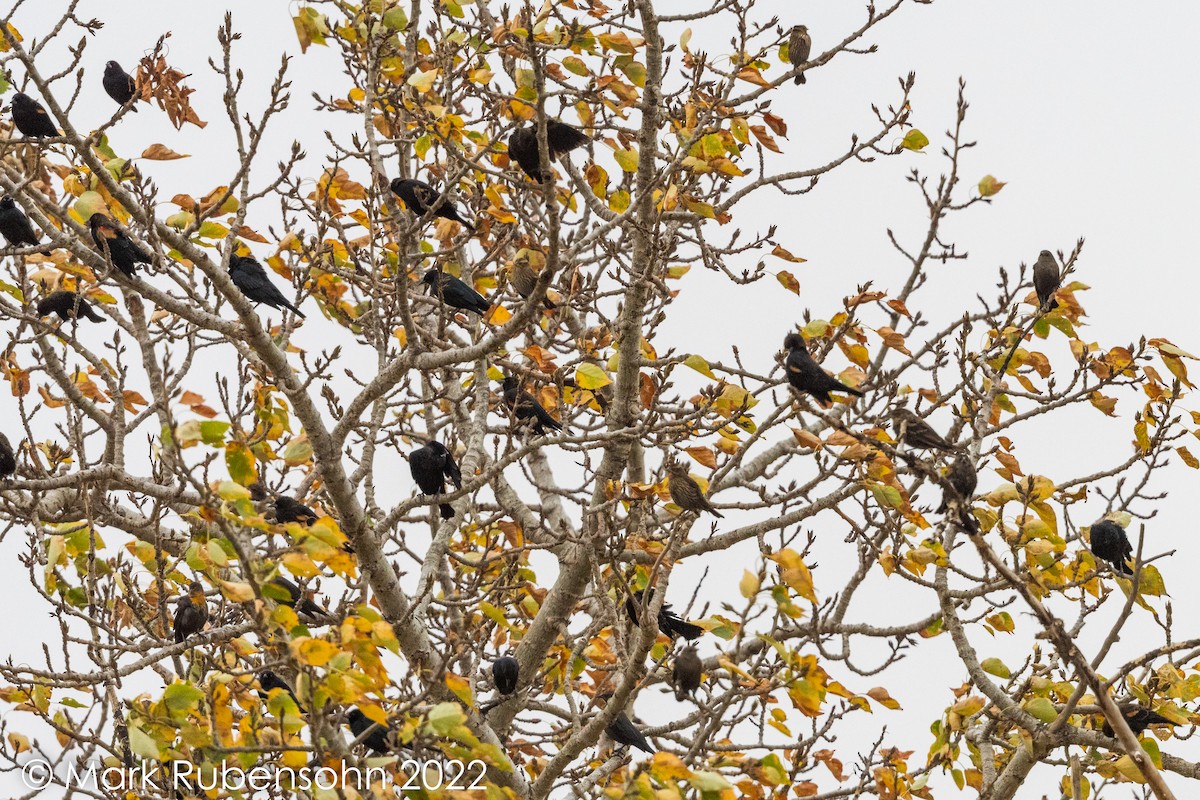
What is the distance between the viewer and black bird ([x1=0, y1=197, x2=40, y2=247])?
16.8 feet

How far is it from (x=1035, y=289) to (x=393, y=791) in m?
3.38

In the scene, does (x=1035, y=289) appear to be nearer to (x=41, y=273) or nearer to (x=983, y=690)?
(x=983, y=690)

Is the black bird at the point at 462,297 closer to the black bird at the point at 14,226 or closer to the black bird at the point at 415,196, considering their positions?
the black bird at the point at 415,196

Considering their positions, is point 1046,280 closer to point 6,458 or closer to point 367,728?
point 367,728

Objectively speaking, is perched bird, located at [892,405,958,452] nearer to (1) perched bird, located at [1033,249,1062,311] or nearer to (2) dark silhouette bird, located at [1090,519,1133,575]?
(1) perched bird, located at [1033,249,1062,311]

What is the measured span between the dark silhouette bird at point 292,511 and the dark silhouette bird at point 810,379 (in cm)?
203

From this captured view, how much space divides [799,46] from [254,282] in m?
2.67

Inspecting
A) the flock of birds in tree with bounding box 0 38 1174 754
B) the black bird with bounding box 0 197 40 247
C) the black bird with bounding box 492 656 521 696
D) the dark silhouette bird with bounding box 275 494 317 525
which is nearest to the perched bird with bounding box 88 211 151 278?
the flock of birds in tree with bounding box 0 38 1174 754

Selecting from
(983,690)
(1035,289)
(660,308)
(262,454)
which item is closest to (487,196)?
(660,308)

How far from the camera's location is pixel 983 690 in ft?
16.9

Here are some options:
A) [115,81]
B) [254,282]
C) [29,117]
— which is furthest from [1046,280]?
[29,117]

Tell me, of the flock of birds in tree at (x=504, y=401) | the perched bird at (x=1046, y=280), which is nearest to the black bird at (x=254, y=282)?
the flock of birds in tree at (x=504, y=401)

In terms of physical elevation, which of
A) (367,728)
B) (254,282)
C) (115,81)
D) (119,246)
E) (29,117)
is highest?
(115,81)

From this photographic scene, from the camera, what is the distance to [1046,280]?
499 centimetres
